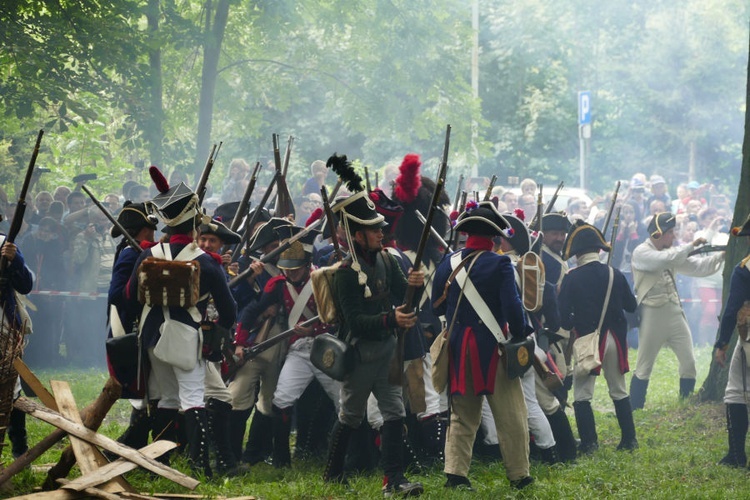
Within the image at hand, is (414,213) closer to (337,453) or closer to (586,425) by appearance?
(337,453)

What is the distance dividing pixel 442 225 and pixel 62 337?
8.15 m

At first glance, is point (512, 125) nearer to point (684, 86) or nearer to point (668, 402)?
point (684, 86)

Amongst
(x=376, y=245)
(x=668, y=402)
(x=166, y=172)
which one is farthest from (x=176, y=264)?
(x=166, y=172)

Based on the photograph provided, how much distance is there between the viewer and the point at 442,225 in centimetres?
919

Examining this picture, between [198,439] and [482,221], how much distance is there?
2.44m

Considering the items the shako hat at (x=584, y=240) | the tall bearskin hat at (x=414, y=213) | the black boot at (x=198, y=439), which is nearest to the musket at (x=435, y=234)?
the tall bearskin hat at (x=414, y=213)

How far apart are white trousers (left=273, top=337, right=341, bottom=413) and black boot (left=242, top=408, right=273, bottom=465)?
10.2 inches

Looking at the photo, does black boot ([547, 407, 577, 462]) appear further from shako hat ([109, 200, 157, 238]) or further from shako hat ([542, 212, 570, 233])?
shako hat ([109, 200, 157, 238])

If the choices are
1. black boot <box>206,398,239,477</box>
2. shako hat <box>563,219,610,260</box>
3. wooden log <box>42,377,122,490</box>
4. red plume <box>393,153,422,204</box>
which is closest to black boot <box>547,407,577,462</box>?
shako hat <box>563,219,610,260</box>

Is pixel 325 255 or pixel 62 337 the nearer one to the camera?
pixel 325 255

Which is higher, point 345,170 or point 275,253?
point 345,170

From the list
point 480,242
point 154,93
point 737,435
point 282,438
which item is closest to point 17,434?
point 282,438

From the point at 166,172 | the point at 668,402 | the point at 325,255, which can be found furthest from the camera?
the point at 166,172

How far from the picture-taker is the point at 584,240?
31.6ft
